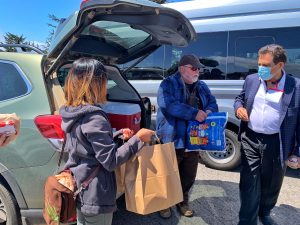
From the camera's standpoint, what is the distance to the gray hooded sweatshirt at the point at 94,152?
188 cm

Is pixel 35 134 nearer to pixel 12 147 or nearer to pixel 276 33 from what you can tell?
pixel 12 147

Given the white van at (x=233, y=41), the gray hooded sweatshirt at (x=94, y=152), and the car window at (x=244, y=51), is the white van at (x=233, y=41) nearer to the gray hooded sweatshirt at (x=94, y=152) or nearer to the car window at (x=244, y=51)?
the car window at (x=244, y=51)

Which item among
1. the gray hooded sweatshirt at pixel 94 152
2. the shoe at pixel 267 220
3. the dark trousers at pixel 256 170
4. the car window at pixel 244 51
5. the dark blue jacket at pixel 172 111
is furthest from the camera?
the car window at pixel 244 51

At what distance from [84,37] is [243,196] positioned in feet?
6.96

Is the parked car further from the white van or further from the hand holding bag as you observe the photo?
the white van

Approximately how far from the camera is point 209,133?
3.02m

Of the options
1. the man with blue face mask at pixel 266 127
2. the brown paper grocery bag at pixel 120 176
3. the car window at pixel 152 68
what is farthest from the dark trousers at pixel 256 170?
the car window at pixel 152 68

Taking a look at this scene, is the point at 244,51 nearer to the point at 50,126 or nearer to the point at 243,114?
the point at 243,114

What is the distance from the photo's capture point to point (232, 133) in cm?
475

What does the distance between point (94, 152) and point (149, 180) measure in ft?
1.29

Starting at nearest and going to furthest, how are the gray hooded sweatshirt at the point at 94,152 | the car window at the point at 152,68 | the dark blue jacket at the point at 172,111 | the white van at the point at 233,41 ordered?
the gray hooded sweatshirt at the point at 94,152 → the dark blue jacket at the point at 172,111 → the white van at the point at 233,41 → the car window at the point at 152,68

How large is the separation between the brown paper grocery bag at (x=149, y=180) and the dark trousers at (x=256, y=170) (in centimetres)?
115

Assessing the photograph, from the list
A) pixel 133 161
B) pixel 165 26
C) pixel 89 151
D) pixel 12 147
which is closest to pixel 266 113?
pixel 165 26

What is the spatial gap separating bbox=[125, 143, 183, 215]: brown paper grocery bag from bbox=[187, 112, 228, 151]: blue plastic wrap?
38.8 inches
